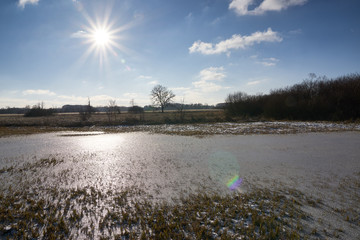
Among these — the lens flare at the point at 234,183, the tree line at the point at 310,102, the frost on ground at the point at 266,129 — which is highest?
the tree line at the point at 310,102

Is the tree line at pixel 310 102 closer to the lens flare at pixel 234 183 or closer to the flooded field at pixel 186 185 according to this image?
the flooded field at pixel 186 185

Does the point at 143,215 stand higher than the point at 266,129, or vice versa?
the point at 266,129

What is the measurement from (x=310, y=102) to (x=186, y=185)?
30094 mm

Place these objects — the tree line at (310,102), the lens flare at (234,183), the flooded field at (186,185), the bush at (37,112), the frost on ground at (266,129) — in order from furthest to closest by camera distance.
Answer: the bush at (37,112) → the tree line at (310,102) → the frost on ground at (266,129) → the lens flare at (234,183) → the flooded field at (186,185)

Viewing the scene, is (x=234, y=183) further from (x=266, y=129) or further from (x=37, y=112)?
(x=37, y=112)

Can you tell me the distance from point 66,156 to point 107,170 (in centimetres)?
395

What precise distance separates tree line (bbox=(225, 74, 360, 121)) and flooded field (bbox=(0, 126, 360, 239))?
2009 centimetres

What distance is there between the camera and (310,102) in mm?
27453

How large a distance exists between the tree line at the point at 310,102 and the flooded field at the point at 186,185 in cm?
2009

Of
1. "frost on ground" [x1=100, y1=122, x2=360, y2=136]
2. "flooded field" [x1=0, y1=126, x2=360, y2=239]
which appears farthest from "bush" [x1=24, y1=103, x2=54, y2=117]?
"flooded field" [x1=0, y1=126, x2=360, y2=239]

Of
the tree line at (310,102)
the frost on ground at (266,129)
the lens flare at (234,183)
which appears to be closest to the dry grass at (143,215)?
the lens flare at (234,183)

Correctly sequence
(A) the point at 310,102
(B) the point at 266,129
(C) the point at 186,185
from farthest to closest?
(A) the point at 310,102 → (B) the point at 266,129 → (C) the point at 186,185

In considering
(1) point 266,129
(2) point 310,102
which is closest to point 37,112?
(1) point 266,129

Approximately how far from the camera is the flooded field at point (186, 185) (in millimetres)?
3689
